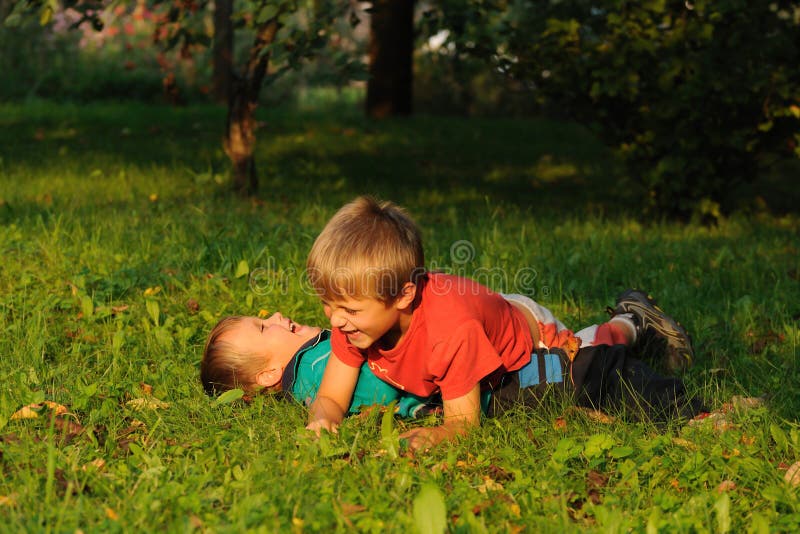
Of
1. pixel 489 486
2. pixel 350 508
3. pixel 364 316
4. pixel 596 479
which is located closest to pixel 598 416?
pixel 596 479

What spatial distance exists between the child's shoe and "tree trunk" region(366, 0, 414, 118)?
921 cm

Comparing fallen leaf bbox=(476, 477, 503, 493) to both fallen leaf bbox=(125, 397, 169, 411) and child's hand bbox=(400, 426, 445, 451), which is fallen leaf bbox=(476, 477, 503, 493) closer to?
child's hand bbox=(400, 426, 445, 451)

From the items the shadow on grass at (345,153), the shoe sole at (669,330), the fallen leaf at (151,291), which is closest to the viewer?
the shoe sole at (669,330)

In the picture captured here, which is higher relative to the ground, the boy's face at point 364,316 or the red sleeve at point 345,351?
the boy's face at point 364,316

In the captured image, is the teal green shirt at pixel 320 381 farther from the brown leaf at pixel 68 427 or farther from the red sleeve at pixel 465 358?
the brown leaf at pixel 68 427

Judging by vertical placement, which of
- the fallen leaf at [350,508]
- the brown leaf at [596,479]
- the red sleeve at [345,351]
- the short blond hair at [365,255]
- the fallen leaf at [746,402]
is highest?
the short blond hair at [365,255]

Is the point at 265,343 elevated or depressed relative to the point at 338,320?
depressed

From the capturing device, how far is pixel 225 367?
3.84 metres

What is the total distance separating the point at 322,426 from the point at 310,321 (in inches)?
55.1

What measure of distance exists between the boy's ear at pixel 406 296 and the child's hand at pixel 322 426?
495 millimetres

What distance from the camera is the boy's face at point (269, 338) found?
396 cm

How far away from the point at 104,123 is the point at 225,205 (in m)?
5.90

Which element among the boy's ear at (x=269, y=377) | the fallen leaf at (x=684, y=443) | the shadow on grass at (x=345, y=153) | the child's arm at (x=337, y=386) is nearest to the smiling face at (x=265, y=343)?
the boy's ear at (x=269, y=377)

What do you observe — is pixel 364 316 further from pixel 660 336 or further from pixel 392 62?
pixel 392 62
